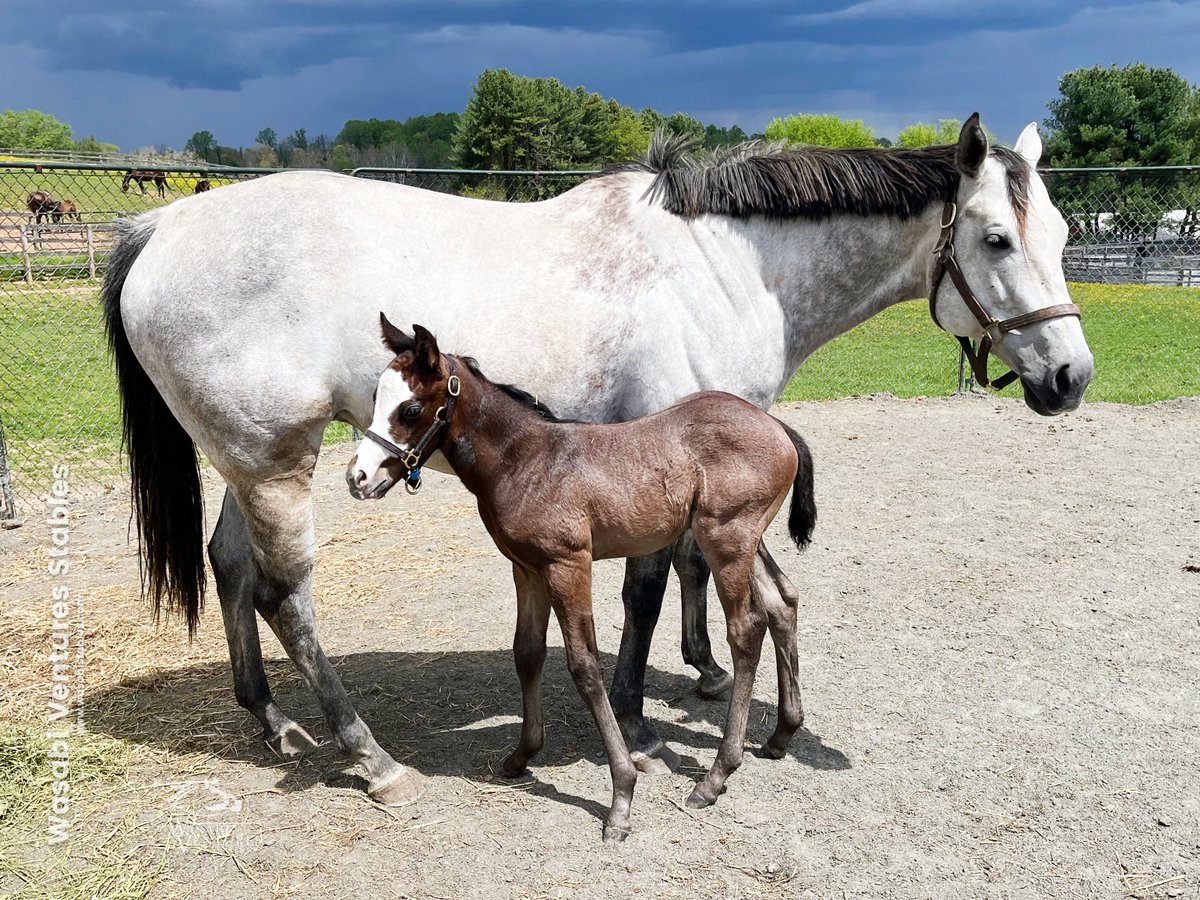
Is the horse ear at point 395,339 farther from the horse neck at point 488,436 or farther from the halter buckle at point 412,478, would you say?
the halter buckle at point 412,478

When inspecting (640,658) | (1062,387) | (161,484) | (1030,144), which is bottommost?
(640,658)

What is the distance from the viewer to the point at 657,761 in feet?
11.0

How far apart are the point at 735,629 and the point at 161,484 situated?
→ 2.41 meters

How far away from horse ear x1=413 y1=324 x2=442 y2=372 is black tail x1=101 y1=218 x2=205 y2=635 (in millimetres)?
1466

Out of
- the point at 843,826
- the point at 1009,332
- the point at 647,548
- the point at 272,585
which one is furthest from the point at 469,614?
the point at 1009,332

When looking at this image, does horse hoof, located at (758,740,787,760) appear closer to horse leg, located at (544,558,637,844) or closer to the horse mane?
horse leg, located at (544,558,637,844)

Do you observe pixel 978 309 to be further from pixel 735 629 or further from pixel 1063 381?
pixel 735 629

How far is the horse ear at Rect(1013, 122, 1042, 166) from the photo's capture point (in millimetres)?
3463

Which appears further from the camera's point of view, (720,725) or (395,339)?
(720,725)

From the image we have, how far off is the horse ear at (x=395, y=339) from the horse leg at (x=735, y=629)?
3.72 ft

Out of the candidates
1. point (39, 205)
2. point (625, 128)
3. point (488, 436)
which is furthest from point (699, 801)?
point (625, 128)

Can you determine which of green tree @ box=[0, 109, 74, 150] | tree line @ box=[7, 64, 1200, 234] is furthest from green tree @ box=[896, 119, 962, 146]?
green tree @ box=[0, 109, 74, 150]

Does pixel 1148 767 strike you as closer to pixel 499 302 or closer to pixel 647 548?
pixel 647 548

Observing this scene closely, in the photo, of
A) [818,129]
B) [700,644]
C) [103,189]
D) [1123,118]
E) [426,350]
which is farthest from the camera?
[818,129]
